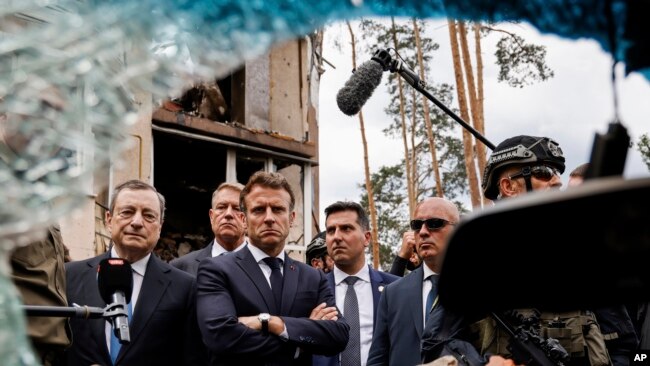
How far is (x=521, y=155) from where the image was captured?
124 inches

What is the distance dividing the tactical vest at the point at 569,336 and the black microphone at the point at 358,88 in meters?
1.23

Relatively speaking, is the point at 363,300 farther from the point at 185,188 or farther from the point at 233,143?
the point at 185,188

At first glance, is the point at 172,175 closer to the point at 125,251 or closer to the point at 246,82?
the point at 246,82

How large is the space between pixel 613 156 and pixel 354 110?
2614 mm

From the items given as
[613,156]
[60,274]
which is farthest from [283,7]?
[60,274]

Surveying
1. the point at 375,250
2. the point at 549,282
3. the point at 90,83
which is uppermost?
the point at 375,250

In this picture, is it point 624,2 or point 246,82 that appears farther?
point 246,82

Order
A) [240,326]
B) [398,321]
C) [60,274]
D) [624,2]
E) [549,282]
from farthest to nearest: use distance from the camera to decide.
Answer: [398,321]
[240,326]
[60,274]
[624,2]
[549,282]

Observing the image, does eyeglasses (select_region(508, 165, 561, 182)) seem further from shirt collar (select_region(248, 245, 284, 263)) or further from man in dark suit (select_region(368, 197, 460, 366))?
shirt collar (select_region(248, 245, 284, 263))

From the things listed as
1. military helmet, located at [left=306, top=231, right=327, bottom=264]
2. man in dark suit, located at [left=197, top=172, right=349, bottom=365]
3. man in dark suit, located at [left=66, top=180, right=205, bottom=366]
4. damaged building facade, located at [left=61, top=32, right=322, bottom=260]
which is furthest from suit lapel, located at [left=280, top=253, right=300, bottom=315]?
damaged building facade, located at [left=61, top=32, right=322, bottom=260]

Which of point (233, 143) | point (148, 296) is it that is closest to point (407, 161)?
point (233, 143)

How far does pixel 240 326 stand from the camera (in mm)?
3482

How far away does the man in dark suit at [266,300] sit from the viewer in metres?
A: 3.49

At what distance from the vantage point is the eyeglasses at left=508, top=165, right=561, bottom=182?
10.3 ft
